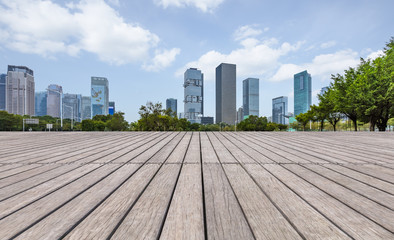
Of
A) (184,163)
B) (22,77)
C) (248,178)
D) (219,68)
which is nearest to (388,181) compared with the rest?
(248,178)

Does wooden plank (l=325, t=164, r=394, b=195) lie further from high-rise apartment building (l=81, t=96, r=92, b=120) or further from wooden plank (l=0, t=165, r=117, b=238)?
high-rise apartment building (l=81, t=96, r=92, b=120)

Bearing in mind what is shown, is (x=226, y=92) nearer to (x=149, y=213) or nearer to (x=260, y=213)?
(x=260, y=213)

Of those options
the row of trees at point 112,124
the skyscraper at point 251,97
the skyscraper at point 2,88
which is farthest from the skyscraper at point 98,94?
the skyscraper at point 251,97

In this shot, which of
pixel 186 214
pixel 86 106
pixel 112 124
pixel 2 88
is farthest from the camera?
pixel 86 106

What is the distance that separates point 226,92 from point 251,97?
2984 centimetres

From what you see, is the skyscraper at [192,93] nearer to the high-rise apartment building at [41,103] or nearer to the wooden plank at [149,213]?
the high-rise apartment building at [41,103]

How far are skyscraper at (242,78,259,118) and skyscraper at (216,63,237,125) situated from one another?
63.9 ft

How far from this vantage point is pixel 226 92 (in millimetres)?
150375

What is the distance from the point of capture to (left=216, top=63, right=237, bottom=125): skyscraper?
487 ft

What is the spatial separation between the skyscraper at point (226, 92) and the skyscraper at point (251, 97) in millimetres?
19487

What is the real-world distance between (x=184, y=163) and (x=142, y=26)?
30.9 meters

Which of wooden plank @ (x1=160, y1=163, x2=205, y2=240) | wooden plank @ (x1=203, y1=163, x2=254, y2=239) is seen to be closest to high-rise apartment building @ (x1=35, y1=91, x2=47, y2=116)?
wooden plank @ (x1=160, y1=163, x2=205, y2=240)

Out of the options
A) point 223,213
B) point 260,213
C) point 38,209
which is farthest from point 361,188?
point 38,209

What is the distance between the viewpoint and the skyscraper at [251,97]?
530 ft
